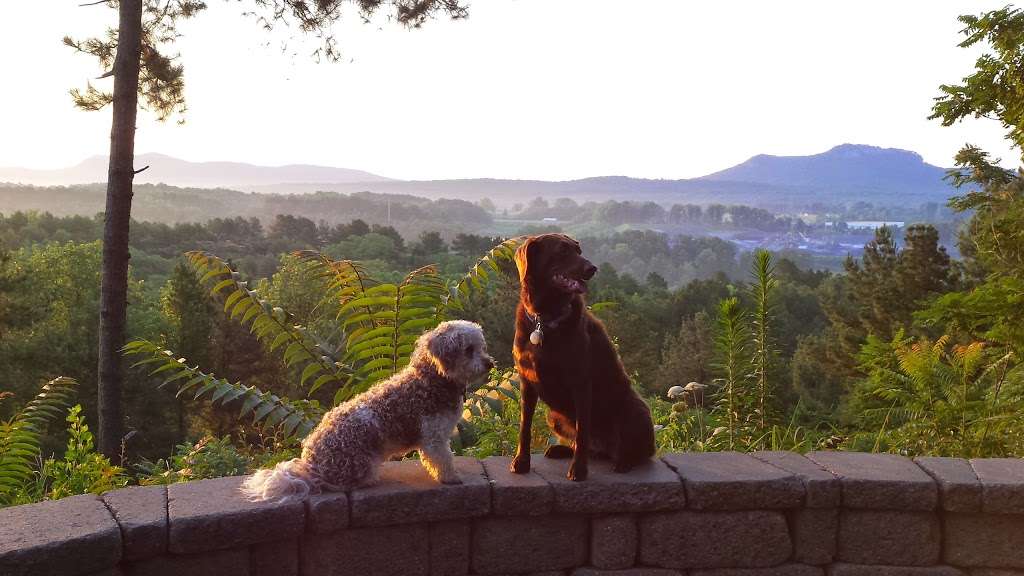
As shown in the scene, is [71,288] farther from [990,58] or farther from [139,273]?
[990,58]

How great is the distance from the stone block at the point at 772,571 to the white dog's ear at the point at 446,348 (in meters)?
1.67

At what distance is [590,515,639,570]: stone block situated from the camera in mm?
3637

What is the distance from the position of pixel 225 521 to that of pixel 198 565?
23 centimetres

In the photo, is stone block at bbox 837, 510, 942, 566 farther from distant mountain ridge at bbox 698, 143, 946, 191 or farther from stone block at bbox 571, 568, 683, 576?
distant mountain ridge at bbox 698, 143, 946, 191

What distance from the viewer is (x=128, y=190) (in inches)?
312

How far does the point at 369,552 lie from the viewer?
10.9 ft

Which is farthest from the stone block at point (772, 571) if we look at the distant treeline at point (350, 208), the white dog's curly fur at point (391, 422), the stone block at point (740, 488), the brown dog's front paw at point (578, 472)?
the distant treeline at point (350, 208)

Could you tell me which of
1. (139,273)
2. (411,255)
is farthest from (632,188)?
(139,273)

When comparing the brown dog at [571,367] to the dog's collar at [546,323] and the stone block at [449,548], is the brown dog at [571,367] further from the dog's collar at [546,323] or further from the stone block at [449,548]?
the stone block at [449,548]

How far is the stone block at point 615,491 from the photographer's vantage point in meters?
3.53

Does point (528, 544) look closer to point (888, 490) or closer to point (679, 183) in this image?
point (888, 490)

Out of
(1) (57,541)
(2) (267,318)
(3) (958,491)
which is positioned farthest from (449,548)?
(2) (267,318)

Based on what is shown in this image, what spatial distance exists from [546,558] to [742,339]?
7.29 ft

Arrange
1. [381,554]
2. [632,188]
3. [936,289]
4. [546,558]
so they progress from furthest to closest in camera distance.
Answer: [632,188]
[936,289]
[546,558]
[381,554]
